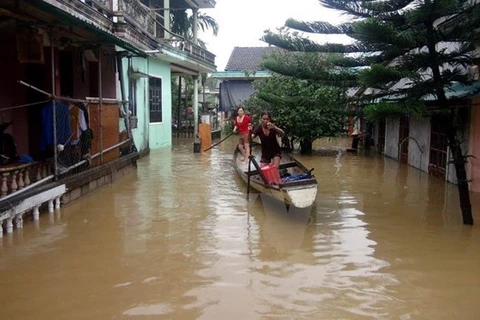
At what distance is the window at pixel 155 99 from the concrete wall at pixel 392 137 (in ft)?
25.4

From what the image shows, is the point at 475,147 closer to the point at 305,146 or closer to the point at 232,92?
the point at 305,146

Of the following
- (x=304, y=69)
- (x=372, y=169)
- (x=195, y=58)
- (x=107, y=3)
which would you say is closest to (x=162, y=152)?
(x=195, y=58)

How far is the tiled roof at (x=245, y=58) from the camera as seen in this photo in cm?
2908

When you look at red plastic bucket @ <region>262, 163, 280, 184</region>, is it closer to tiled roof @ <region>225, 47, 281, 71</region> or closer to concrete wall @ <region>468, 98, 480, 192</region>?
concrete wall @ <region>468, 98, 480, 192</region>

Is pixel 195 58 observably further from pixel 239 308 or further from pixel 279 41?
pixel 239 308

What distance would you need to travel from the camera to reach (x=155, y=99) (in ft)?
57.4

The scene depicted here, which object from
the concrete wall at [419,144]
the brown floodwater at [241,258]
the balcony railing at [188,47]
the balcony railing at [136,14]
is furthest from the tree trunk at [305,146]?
the brown floodwater at [241,258]

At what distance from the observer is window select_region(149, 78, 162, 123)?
17.0 metres

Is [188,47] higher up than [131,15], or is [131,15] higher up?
[131,15]

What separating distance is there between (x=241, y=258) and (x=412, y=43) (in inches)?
143

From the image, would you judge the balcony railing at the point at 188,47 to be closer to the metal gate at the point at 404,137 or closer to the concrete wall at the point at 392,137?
the concrete wall at the point at 392,137

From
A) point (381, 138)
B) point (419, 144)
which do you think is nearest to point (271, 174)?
point (419, 144)

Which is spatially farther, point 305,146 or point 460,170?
point 305,146

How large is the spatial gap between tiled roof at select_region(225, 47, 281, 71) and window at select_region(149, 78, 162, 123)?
10940 mm
